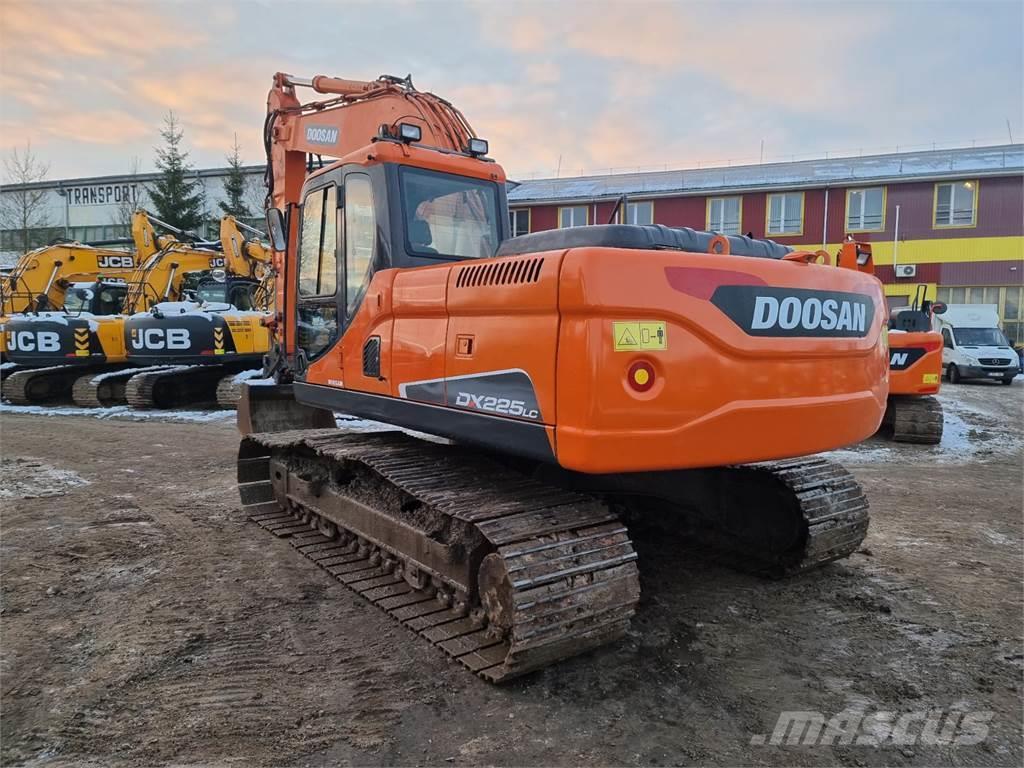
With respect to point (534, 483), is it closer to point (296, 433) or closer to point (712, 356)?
point (712, 356)

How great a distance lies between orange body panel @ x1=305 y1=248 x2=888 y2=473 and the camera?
2680 millimetres

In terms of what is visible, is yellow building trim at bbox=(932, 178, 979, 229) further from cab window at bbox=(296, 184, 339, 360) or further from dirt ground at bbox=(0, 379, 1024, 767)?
cab window at bbox=(296, 184, 339, 360)

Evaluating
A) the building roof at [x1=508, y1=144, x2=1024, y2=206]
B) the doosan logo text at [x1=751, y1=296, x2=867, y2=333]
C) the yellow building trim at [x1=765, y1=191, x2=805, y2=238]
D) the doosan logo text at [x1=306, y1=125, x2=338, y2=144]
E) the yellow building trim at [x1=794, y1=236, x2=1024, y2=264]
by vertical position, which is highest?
the building roof at [x1=508, y1=144, x2=1024, y2=206]

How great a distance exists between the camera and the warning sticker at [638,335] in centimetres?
267

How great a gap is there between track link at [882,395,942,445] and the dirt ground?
4.40 metres

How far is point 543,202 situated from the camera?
89.5ft

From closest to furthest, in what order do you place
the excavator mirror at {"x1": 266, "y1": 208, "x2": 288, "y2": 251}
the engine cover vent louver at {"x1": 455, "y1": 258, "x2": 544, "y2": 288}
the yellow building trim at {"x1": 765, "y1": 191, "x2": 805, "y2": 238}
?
the engine cover vent louver at {"x1": 455, "y1": 258, "x2": 544, "y2": 288} → the excavator mirror at {"x1": 266, "y1": 208, "x2": 288, "y2": 251} → the yellow building trim at {"x1": 765, "y1": 191, "x2": 805, "y2": 238}

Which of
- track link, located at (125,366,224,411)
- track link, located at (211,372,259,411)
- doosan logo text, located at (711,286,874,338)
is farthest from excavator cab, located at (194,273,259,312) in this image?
doosan logo text, located at (711,286,874,338)

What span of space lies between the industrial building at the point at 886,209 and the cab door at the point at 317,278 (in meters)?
20.4

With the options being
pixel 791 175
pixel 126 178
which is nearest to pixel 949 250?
pixel 791 175

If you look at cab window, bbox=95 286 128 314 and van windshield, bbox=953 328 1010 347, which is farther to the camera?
van windshield, bbox=953 328 1010 347

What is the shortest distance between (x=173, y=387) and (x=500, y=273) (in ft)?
38.0

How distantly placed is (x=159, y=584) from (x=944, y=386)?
18.5m

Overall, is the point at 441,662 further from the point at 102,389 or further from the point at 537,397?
the point at 102,389
